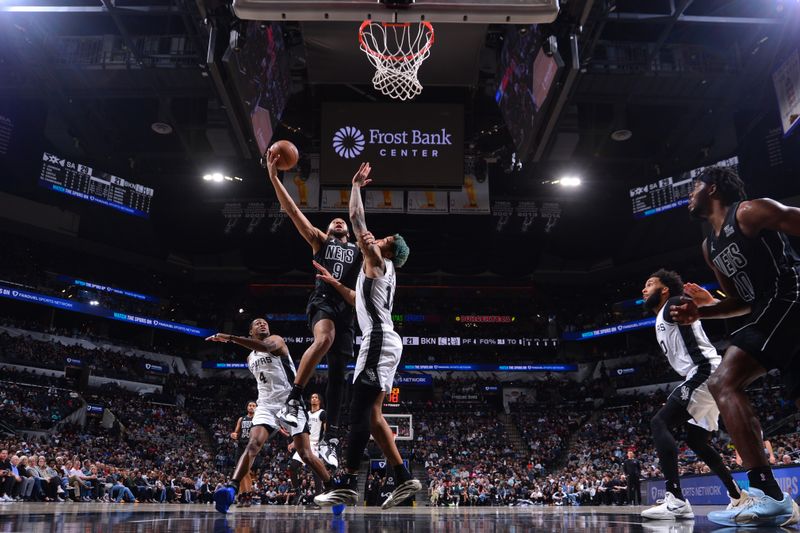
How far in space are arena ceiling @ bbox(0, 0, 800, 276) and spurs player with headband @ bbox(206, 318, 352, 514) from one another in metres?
4.50

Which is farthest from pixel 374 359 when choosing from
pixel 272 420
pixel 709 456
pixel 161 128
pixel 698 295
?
pixel 161 128

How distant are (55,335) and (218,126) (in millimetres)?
17518

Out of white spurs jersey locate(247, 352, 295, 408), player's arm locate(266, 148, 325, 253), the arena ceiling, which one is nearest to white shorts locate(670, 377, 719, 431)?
player's arm locate(266, 148, 325, 253)

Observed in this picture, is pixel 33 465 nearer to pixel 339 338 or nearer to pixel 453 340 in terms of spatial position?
pixel 339 338

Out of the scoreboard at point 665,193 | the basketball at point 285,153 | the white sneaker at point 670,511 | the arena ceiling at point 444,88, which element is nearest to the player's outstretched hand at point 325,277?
the basketball at point 285,153

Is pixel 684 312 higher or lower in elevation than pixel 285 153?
lower

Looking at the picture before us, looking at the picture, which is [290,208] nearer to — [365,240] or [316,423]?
[365,240]

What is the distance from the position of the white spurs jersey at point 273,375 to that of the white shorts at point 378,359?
2.46 metres

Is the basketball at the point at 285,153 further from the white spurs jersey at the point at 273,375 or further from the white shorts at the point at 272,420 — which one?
the white shorts at the point at 272,420

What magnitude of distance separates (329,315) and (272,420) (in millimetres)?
1906

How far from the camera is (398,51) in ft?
29.5

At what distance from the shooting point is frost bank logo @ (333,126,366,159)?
12.5 m

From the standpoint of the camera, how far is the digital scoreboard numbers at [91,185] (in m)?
19.2

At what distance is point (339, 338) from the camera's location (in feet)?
16.9
